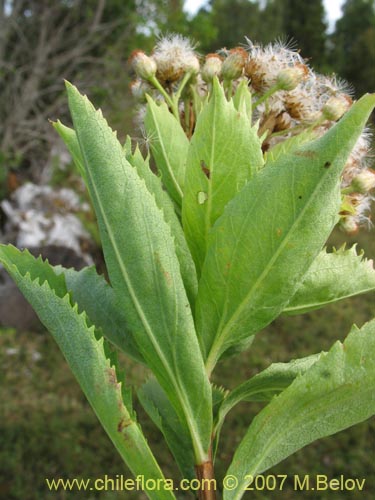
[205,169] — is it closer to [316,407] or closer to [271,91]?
[271,91]

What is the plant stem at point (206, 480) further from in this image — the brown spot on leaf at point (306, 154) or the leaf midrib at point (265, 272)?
the brown spot on leaf at point (306, 154)

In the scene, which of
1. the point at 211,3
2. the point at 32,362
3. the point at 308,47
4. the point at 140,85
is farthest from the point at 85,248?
the point at 308,47

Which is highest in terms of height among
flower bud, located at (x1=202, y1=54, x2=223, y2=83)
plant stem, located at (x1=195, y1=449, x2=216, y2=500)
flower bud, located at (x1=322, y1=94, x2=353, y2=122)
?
flower bud, located at (x1=202, y1=54, x2=223, y2=83)

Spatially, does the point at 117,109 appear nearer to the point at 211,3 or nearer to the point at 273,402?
the point at 211,3

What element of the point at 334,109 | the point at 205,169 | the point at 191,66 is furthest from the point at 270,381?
the point at 191,66

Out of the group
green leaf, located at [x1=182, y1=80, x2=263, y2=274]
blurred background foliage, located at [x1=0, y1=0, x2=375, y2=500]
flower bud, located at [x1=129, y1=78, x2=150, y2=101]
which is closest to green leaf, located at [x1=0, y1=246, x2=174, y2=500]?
green leaf, located at [x1=182, y1=80, x2=263, y2=274]

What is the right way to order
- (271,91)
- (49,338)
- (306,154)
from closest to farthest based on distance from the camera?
1. (306,154)
2. (271,91)
3. (49,338)

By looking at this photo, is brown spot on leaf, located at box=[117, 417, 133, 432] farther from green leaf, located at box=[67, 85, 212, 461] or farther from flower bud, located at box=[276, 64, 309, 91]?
flower bud, located at box=[276, 64, 309, 91]
